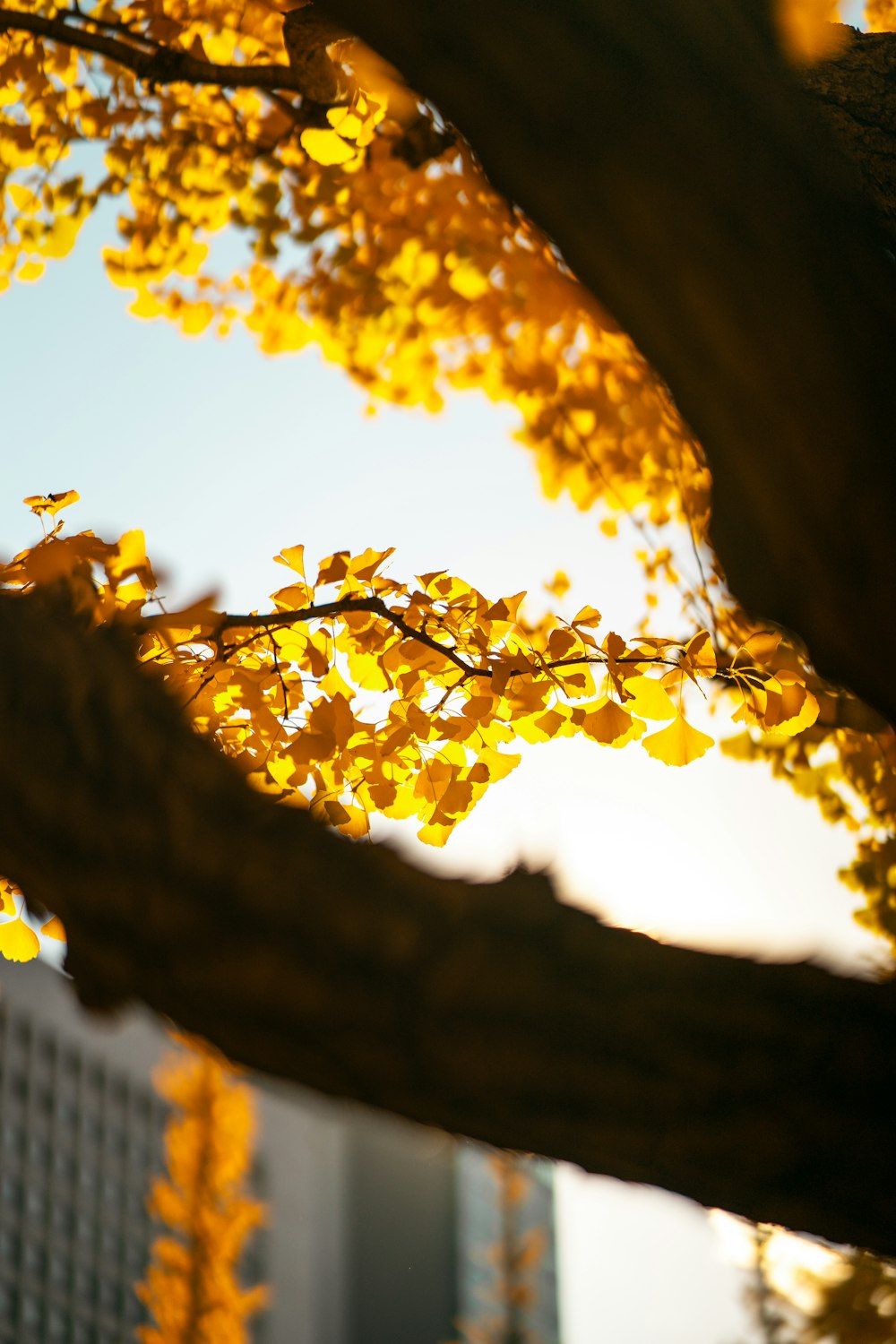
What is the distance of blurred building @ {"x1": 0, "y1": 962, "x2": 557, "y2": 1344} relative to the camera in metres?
24.0

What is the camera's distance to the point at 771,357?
103 centimetres

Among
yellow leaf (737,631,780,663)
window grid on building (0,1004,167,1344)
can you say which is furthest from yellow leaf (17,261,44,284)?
window grid on building (0,1004,167,1344)

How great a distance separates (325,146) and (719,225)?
1515 mm

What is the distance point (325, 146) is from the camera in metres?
2.28

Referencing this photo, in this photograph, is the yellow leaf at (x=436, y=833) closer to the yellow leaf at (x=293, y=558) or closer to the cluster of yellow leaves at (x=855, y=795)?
the yellow leaf at (x=293, y=558)

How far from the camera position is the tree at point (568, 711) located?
0.74m

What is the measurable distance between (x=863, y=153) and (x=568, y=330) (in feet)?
5.92

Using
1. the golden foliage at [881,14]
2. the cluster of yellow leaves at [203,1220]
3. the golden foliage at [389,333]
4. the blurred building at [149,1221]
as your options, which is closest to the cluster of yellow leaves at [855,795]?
the golden foliage at [389,333]

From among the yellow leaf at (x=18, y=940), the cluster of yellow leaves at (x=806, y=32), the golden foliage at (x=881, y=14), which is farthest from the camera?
the golden foliage at (x=881, y=14)

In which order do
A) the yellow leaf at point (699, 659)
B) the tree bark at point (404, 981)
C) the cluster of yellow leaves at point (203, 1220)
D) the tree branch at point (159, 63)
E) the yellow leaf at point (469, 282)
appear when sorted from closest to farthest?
the tree bark at point (404, 981) → the yellow leaf at point (699, 659) → the tree branch at point (159, 63) → the yellow leaf at point (469, 282) → the cluster of yellow leaves at point (203, 1220)

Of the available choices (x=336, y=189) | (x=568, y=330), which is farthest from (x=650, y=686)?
(x=336, y=189)

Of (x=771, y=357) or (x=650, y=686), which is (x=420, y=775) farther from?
(x=771, y=357)

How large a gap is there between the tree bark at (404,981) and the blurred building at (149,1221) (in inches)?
434

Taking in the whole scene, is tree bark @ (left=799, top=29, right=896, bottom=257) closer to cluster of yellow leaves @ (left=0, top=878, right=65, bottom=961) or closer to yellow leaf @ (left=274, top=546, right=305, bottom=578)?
yellow leaf @ (left=274, top=546, right=305, bottom=578)
